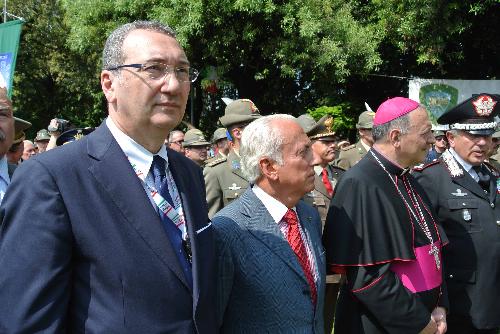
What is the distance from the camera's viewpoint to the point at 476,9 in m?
13.5

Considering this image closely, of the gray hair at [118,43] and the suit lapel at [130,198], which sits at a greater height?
the gray hair at [118,43]

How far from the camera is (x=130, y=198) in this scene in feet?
5.98

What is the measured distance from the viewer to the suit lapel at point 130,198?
5.92 feet

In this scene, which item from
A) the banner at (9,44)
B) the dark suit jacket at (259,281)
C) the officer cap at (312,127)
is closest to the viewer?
the dark suit jacket at (259,281)

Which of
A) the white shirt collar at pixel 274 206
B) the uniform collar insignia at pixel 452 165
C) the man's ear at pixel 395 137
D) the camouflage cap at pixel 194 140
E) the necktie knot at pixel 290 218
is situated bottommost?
the camouflage cap at pixel 194 140

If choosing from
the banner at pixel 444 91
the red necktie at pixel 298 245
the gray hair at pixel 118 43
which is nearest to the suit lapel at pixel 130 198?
the gray hair at pixel 118 43

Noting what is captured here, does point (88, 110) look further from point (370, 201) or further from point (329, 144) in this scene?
point (370, 201)

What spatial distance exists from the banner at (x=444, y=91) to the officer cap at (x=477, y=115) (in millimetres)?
10969

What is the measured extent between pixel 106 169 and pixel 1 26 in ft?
19.6

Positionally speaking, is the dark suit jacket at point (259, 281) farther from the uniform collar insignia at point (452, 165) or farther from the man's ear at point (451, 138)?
A: the man's ear at point (451, 138)

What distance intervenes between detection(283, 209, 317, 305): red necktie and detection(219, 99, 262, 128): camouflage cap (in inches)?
92.7

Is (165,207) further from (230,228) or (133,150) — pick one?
(230,228)

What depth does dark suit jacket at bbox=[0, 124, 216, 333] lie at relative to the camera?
1668mm

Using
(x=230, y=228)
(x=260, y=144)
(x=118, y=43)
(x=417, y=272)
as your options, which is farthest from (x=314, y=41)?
(x=118, y=43)
